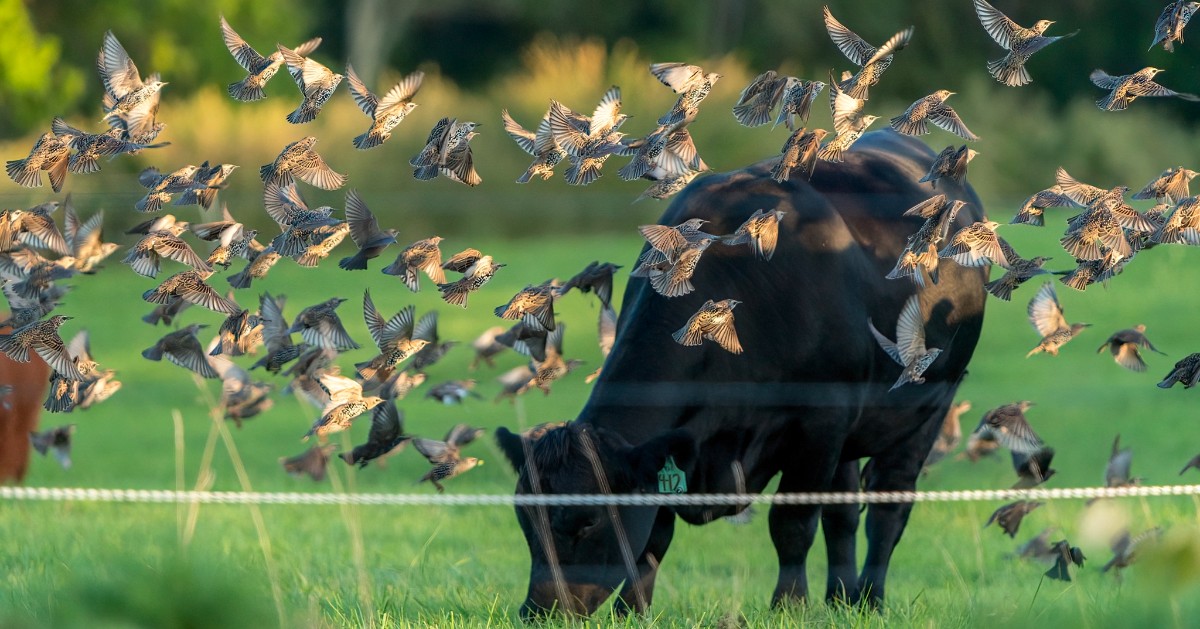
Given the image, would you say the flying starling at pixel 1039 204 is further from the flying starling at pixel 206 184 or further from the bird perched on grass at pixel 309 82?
the flying starling at pixel 206 184

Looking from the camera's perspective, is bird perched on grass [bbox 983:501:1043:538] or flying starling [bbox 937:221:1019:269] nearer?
flying starling [bbox 937:221:1019:269]

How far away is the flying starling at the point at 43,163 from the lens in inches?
169

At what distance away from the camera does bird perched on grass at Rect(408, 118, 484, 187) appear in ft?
13.7

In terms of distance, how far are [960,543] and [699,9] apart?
28.3 meters

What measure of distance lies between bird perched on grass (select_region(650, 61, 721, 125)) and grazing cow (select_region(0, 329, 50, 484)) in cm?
493

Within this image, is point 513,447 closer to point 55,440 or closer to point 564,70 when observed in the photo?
point 55,440

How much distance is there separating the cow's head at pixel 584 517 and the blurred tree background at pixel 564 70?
864 cm

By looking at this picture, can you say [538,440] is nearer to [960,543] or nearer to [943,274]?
[943,274]

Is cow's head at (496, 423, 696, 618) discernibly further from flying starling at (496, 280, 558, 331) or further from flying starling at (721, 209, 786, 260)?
flying starling at (721, 209, 786, 260)

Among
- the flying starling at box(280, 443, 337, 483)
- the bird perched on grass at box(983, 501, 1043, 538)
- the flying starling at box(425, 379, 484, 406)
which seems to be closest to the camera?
the flying starling at box(425, 379, 484, 406)

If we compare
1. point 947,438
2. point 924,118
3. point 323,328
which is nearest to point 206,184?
point 323,328

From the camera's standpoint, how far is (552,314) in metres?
4.32

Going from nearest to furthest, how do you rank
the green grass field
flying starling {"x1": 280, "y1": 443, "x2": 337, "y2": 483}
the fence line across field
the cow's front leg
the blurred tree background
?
the green grass field → the fence line across field → the cow's front leg → flying starling {"x1": 280, "y1": 443, "x2": 337, "y2": 483} → the blurred tree background

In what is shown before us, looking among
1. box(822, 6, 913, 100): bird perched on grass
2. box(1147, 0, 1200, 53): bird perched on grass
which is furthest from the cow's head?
box(1147, 0, 1200, 53): bird perched on grass
